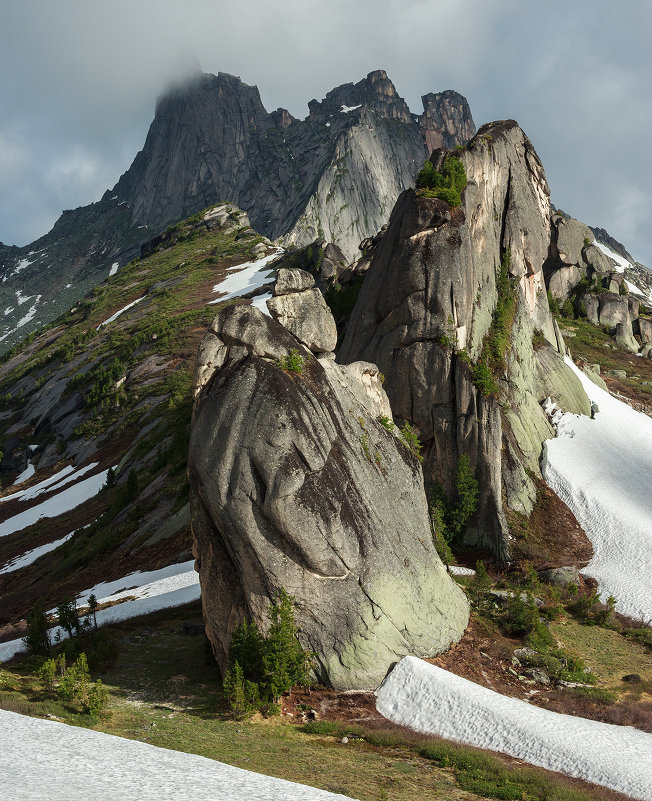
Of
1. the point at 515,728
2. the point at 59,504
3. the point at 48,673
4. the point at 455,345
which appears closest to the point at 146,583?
the point at 48,673

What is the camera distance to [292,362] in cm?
1925

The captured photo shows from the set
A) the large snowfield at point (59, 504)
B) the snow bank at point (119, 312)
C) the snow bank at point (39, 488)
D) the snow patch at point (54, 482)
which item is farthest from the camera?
the snow bank at point (119, 312)

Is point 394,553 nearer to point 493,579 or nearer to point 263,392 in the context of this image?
point 263,392

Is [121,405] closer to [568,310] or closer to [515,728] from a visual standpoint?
[515,728]

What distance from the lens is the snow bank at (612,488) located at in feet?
93.6

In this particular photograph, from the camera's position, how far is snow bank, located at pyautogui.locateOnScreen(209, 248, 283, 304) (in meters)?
95.8

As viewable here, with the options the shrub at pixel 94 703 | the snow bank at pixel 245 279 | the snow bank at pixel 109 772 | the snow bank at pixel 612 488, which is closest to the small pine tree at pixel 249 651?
the shrub at pixel 94 703

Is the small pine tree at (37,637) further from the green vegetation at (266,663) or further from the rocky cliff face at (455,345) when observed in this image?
the rocky cliff face at (455,345)

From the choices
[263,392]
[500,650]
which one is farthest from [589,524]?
[263,392]

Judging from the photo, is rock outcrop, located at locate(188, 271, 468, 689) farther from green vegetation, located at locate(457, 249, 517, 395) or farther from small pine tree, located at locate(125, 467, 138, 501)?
small pine tree, located at locate(125, 467, 138, 501)

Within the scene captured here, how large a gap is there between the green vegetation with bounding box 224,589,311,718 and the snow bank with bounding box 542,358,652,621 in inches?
704

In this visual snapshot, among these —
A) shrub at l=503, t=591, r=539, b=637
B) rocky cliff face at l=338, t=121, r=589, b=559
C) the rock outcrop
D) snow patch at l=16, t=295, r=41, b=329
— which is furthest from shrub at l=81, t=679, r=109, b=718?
snow patch at l=16, t=295, r=41, b=329

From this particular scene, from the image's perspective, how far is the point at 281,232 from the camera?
17912 centimetres

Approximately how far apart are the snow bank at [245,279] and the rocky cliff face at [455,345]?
5933cm
